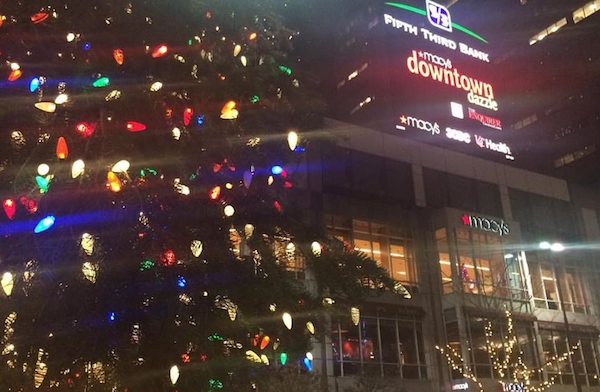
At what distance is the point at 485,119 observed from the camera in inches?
1559

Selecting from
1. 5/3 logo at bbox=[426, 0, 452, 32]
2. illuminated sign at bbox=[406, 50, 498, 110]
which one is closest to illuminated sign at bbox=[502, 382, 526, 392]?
illuminated sign at bbox=[406, 50, 498, 110]

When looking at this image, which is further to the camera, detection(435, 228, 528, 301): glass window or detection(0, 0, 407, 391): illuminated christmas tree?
detection(435, 228, 528, 301): glass window

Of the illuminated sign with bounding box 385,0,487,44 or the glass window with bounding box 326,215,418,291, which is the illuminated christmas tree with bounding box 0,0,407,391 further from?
the illuminated sign with bounding box 385,0,487,44

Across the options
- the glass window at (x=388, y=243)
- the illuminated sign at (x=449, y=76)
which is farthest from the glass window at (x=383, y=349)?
the illuminated sign at (x=449, y=76)

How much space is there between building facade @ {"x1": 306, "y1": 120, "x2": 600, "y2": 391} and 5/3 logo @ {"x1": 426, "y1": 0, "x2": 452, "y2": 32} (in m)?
13.7

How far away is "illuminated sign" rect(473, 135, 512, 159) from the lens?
125 feet

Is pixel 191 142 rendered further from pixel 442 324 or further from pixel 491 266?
pixel 491 266

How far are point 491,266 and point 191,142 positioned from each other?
2910cm

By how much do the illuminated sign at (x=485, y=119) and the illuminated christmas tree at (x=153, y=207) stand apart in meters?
37.6

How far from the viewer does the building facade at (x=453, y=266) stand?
26.4 meters

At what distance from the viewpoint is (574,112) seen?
210 feet

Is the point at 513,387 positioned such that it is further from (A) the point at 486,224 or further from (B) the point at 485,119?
(B) the point at 485,119

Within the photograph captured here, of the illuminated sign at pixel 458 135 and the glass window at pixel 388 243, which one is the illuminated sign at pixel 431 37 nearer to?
the illuminated sign at pixel 458 135

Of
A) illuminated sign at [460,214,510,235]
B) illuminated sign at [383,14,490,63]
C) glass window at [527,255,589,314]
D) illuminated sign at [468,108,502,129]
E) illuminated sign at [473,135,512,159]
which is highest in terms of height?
illuminated sign at [383,14,490,63]
